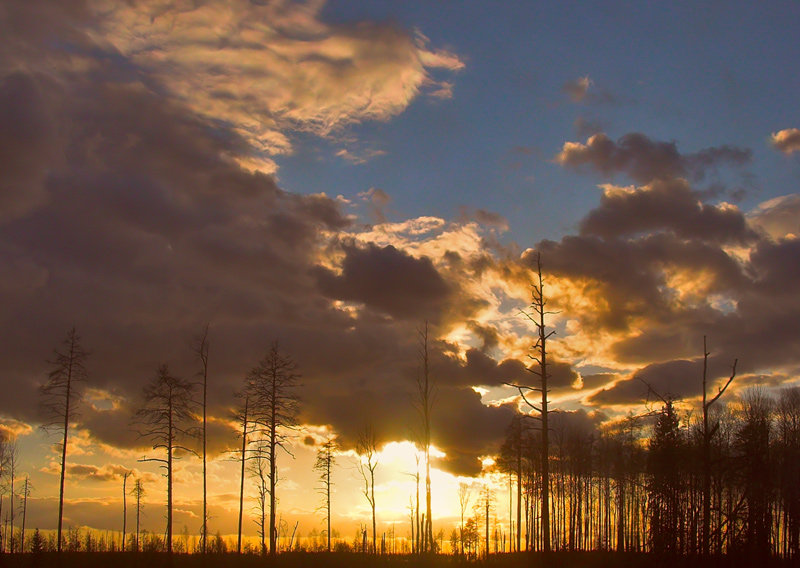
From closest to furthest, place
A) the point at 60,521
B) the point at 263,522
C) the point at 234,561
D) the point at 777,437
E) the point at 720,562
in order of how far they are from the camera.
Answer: the point at 234,561, the point at 720,562, the point at 60,521, the point at 263,522, the point at 777,437

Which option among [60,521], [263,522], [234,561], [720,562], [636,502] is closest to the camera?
[234,561]

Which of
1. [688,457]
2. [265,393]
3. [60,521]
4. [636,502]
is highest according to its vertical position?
[265,393]

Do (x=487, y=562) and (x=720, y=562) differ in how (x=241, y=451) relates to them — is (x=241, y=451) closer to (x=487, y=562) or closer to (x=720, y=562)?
(x=487, y=562)

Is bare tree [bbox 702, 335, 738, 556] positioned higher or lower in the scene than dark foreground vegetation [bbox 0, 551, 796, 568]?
higher

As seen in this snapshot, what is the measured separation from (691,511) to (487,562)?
17409 mm

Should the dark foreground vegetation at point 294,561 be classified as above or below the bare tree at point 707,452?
below

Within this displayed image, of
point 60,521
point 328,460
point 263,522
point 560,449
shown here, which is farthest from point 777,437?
point 60,521

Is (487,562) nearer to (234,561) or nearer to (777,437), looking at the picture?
(234,561)

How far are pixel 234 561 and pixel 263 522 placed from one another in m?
21.7

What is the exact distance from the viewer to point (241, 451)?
45.2 meters

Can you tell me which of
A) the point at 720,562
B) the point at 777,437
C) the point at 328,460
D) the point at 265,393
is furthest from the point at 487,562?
the point at 777,437

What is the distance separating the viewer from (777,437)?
58.5 m

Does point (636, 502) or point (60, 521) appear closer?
point (60, 521)

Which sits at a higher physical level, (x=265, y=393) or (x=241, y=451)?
(x=265, y=393)
